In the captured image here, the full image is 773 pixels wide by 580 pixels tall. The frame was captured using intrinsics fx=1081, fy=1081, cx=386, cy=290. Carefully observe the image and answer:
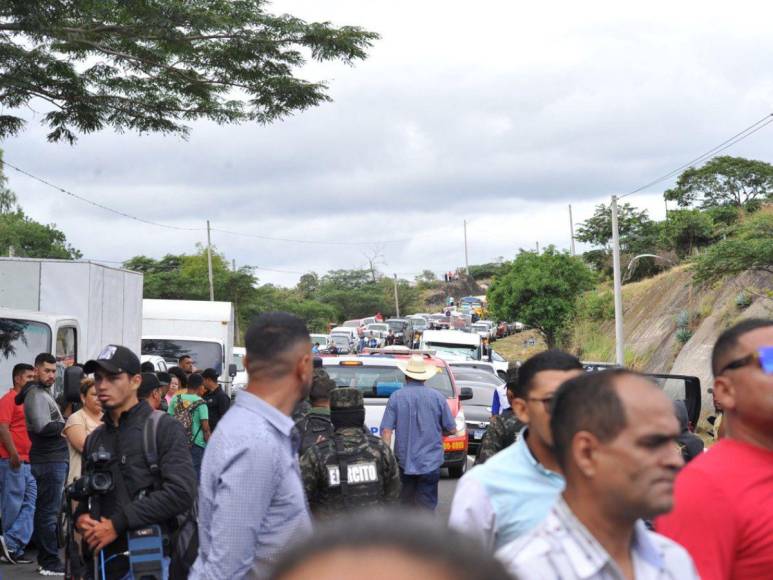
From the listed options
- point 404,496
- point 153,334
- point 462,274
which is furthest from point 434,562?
point 462,274

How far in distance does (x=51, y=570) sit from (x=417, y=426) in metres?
3.77

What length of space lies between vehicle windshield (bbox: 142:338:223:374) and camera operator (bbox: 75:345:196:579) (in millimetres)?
17375

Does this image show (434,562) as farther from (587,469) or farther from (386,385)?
(386,385)

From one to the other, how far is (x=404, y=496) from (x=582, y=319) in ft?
137

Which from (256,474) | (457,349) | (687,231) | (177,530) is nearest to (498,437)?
(177,530)

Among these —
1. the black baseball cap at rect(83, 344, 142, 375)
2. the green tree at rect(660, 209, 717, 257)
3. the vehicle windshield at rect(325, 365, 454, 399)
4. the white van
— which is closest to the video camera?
the black baseball cap at rect(83, 344, 142, 375)

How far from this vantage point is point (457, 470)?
53.0 ft

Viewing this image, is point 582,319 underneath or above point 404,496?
above

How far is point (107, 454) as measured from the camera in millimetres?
5297

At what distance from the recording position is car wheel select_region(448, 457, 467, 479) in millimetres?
15476

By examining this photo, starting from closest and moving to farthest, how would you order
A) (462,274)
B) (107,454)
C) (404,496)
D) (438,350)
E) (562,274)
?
(107,454) < (404,496) < (438,350) < (562,274) < (462,274)

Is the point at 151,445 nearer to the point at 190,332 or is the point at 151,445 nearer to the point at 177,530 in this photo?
the point at 177,530

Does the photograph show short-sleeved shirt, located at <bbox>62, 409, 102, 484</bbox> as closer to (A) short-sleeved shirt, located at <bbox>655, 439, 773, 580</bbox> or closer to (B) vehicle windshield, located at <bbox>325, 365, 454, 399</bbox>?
(A) short-sleeved shirt, located at <bbox>655, 439, 773, 580</bbox>

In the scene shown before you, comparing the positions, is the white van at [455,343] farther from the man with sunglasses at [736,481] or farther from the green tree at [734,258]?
the man with sunglasses at [736,481]
